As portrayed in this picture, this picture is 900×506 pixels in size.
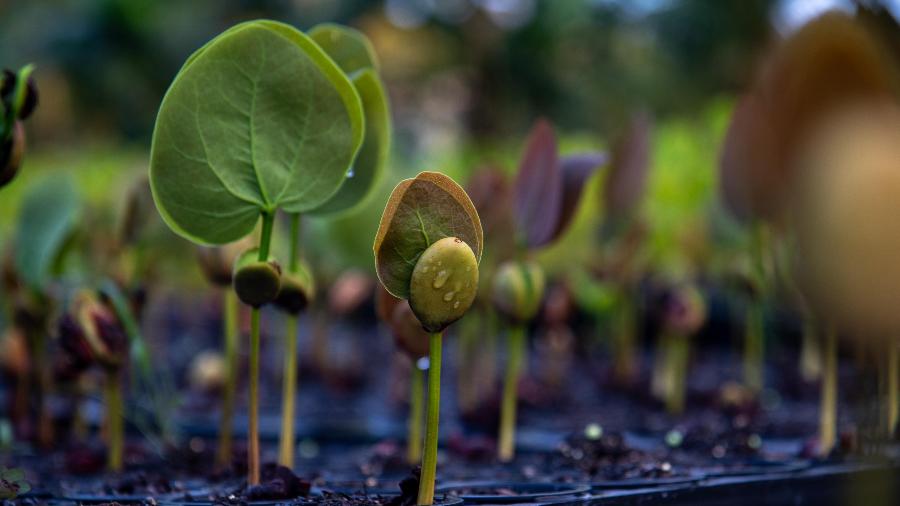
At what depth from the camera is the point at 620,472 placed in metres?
0.73

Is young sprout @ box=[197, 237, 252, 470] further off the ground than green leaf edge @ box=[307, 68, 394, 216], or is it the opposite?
green leaf edge @ box=[307, 68, 394, 216]

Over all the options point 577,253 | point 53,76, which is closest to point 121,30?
point 53,76

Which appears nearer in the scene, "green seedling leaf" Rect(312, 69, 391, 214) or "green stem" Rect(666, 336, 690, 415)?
"green seedling leaf" Rect(312, 69, 391, 214)

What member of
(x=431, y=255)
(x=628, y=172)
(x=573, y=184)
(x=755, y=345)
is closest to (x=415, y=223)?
(x=431, y=255)

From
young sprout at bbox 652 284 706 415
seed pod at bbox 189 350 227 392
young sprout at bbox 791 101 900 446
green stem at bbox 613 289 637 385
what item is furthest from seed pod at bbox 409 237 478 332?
seed pod at bbox 189 350 227 392

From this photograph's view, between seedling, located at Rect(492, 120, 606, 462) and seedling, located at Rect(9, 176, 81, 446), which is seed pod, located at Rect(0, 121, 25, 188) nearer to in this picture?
seedling, located at Rect(9, 176, 81, 446)

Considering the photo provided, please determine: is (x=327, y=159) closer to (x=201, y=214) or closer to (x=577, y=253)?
(x=201, y=214)

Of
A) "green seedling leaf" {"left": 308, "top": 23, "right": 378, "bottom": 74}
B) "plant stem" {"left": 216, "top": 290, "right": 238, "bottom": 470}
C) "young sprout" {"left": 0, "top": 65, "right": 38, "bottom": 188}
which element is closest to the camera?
"young sprout" {"left": 0, "top": 65, "right": 38, "bottom": 188}

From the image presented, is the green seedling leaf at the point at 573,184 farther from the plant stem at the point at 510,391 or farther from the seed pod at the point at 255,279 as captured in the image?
the seed pod at the point at 255,279

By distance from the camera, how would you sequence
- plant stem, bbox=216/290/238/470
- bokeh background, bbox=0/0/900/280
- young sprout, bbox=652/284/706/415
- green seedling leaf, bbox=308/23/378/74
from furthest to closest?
bokeh background, bbox=0/0/900/280
young sprout, bbox=652/284/706/415
plant stem, bbox=216/290/238/470
green seedling leaf, bbox=308/23/378/74

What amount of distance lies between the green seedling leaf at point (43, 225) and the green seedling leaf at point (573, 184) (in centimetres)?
52

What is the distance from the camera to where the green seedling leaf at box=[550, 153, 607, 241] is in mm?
802

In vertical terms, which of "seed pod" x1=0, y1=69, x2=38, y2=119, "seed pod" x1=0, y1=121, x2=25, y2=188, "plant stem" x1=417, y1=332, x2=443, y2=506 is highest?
"seed pod" x1=0, y1=69, x2=38, y2=119

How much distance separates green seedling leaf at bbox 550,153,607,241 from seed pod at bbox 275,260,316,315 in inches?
9.7
